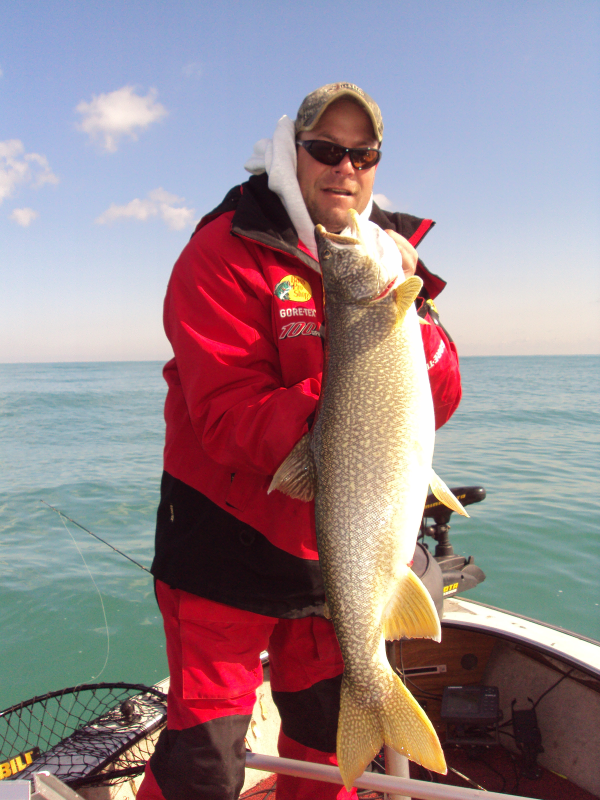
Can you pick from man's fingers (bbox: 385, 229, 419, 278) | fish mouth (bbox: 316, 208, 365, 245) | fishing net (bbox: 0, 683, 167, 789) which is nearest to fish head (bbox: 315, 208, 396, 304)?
fish mouth (bbox: 316, 208, 365, 245)

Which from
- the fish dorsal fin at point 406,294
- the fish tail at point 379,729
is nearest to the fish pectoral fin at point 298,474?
the fish dorsal fin at point 406,294

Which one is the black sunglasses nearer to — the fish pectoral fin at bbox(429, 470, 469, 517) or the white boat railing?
the fish pectoral fin at bbox(429, 470, 469, 517)

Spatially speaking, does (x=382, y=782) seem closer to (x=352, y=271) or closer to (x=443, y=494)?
(x=443, y=494)

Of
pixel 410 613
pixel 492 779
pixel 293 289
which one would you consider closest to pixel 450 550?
pixel 492 779

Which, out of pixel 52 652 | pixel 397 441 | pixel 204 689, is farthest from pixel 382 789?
pixel 52 652

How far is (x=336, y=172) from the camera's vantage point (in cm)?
256

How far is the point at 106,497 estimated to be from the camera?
12.7 m

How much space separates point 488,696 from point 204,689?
7.99ft

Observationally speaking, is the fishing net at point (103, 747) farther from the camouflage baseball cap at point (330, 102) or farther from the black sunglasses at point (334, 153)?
the camouflage baseball cap at point (330, 102)

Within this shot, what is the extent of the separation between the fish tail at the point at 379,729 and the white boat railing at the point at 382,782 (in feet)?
0.91

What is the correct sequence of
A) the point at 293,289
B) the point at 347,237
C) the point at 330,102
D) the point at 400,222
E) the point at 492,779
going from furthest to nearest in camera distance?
1. the point at 492,779
2. the point at 400,222
3. the point at 330,102
4. the point at 293,289
5. the point at 347,237

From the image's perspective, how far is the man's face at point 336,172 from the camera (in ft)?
8.41

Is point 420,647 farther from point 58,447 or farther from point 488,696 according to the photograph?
point 58,447

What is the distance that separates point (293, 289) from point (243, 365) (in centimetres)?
43
